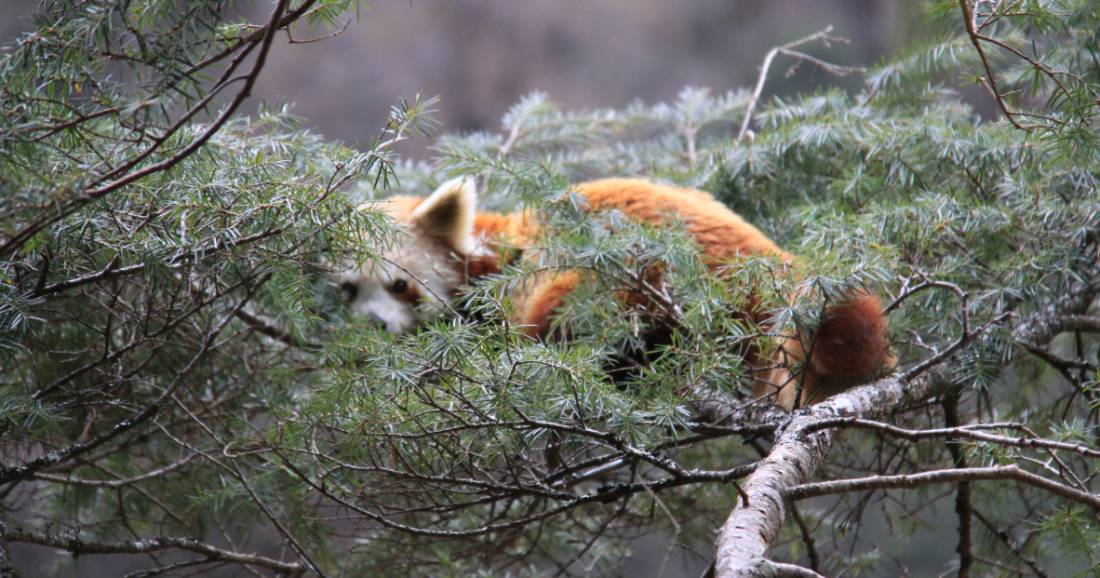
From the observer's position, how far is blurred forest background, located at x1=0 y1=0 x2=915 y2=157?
6.30 meters

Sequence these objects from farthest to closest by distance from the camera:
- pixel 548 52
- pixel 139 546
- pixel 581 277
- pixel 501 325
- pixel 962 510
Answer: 1. pixel 548 52
2. pixel 962 510
3. pixel 581 277
4. pixel 139 546
5. pixel 501 325

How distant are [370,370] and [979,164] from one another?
1.39 m

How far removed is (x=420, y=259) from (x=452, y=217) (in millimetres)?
167

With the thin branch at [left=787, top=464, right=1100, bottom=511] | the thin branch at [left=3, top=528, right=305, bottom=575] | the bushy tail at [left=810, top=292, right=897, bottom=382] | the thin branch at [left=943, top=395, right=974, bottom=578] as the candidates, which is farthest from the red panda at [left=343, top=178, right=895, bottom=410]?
the thin branch at [left=3, top=528, right=305, bottom=575]

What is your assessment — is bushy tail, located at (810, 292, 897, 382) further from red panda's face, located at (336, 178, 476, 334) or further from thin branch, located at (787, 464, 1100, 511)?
red panda's face, located at (336, 178, 476, 334)

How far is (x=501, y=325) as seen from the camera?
50.3 inches

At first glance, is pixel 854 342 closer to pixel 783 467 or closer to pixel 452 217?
pixel 783 467

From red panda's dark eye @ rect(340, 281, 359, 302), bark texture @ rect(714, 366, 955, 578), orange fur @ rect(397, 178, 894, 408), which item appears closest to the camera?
bark texture @ rect(714, 366, 955, 578)

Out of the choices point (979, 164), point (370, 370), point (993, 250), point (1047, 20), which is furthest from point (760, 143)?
point (370, 370)

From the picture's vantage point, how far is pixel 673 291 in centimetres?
162

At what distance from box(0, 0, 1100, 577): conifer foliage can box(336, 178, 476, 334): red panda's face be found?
281 millimetres

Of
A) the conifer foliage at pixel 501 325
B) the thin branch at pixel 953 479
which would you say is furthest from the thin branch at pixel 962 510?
the thin branch at pixel 953 479

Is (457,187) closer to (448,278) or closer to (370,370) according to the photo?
(448,278)

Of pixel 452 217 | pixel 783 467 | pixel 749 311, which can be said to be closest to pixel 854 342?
pixel 749 311
